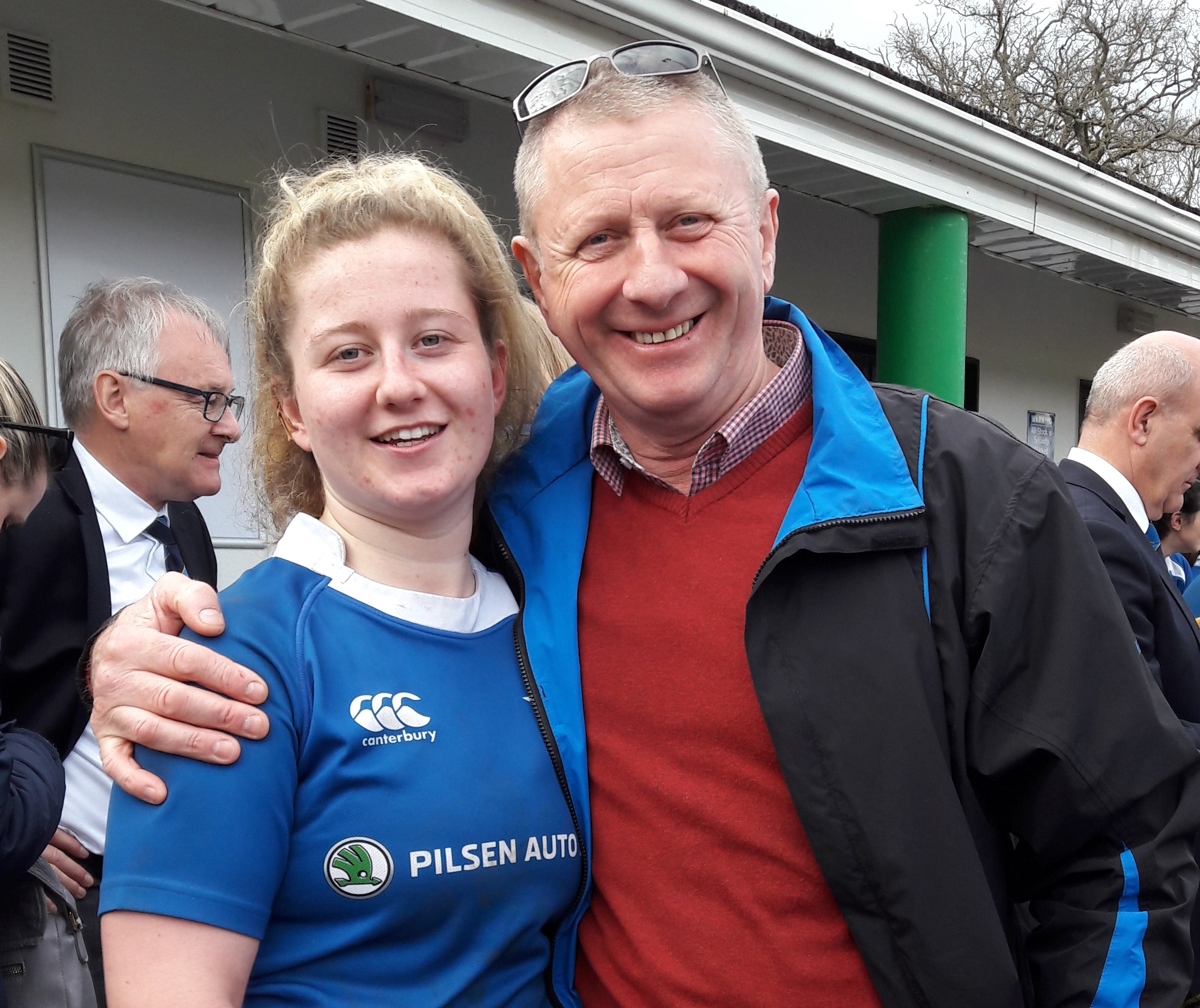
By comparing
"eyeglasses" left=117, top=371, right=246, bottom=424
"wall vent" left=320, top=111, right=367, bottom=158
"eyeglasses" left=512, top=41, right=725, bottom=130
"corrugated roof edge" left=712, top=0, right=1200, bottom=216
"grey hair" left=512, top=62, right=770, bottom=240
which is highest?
"corrugated roof edge" left=712, top=0, right=1200, bottom=216

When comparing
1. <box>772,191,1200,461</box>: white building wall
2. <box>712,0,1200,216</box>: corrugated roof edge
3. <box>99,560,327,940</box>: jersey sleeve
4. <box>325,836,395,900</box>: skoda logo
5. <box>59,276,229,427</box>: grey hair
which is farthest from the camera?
<box>772,191,1200,461</box>: white building wall

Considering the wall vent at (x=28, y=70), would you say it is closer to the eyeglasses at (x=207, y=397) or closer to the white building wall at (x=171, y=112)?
the white building wall at (x=171, y=112)

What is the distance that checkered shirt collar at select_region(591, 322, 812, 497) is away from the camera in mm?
1746

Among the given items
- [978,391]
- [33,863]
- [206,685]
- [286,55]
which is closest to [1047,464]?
[206,685]

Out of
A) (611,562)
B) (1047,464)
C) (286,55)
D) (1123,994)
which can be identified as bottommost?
(1123,994)

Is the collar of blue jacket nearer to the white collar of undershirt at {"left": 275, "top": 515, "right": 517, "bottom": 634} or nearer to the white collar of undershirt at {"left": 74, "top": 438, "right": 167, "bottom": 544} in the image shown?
the white collar of undershirt at {"left": 275, "top": 515, "right": 517, "bottom": 634}

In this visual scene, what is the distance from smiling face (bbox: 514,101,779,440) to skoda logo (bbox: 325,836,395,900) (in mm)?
818

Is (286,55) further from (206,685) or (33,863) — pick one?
(206,685)

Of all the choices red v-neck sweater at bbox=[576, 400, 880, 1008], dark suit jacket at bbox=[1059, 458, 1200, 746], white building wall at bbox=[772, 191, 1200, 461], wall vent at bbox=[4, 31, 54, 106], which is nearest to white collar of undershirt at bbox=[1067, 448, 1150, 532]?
dark suit jacket at bbox=[1059, 458, 1200, 746]

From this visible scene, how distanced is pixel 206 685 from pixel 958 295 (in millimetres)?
6003

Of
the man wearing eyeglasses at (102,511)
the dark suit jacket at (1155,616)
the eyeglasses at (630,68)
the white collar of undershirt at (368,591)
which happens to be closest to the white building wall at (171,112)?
the man wearing eyeglasses at (102,511)

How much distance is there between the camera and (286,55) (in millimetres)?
5105

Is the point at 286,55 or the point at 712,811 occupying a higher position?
the point at 286,55

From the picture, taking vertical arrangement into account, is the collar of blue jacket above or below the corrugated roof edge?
below
